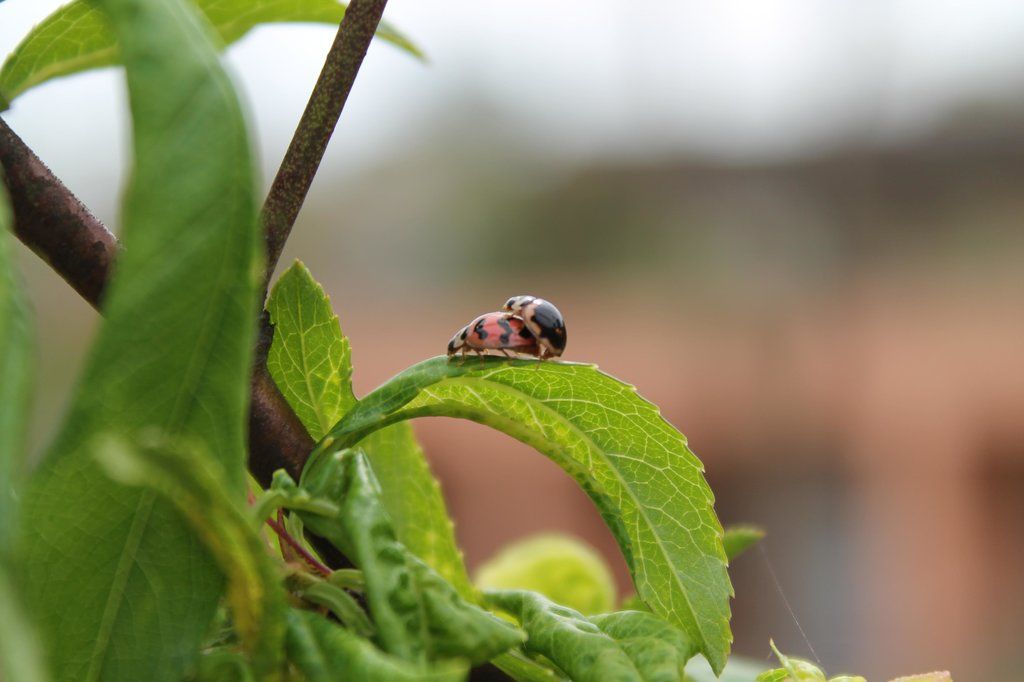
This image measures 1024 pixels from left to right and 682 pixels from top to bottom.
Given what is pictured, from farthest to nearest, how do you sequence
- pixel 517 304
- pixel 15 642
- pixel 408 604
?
pixel 517 304 < pixel 408 604 < pixel 15 642

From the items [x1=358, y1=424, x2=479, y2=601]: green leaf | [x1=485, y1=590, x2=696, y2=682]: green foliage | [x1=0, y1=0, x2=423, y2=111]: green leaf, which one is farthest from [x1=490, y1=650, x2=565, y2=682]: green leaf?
[x1=0, y1=0, x2=423, y2=111]: green leaf

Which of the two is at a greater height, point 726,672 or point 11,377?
point 11,377

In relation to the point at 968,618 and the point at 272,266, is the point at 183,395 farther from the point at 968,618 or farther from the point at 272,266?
the point at 968,618

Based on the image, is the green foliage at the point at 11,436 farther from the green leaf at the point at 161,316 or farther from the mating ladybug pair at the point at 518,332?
the mating ladybug pair at the point at 518,332

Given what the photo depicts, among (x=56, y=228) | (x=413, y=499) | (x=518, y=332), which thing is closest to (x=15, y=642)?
(x=56, y=228)

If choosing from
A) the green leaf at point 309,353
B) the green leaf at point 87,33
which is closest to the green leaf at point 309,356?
the green leaf at point 309,353

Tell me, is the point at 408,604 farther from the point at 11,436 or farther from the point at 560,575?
the point at 560,575

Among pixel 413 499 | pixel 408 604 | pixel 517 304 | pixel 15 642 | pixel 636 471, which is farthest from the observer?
pixel 517 304
